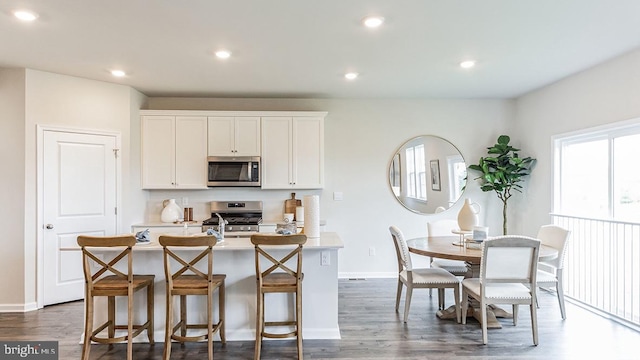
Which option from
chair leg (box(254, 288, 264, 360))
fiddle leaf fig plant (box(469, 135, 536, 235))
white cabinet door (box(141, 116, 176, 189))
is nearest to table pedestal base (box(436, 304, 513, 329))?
fiddle leaf fig plant (box(469, 135, 536, 235))

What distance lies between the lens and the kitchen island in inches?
120

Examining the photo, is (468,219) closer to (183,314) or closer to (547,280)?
(547,280)

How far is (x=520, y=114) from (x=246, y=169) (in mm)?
3973

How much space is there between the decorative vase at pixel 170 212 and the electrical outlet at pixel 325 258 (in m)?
2.51

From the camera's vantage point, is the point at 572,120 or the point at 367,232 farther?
the point at 367,232

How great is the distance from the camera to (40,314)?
367 centimetres

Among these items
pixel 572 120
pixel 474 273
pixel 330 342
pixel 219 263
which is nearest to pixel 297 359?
pixel 330 342

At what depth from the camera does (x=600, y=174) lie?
12.7 ft

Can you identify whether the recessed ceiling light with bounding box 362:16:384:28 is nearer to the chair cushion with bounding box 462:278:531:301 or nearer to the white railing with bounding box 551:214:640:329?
the chair cushion with bounding box 462:278:531:301

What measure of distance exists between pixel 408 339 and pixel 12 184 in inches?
171

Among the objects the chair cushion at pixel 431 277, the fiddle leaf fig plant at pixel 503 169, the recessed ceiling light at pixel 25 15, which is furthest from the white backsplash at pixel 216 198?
Answer: the recessed ceiling light at pixel 25 15

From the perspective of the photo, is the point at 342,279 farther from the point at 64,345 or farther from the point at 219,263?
the point at 64,345

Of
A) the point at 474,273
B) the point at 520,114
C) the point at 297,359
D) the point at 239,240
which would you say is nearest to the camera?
the point at 297,359

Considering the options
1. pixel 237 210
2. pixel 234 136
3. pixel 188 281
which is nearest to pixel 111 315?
pixel 188 281
